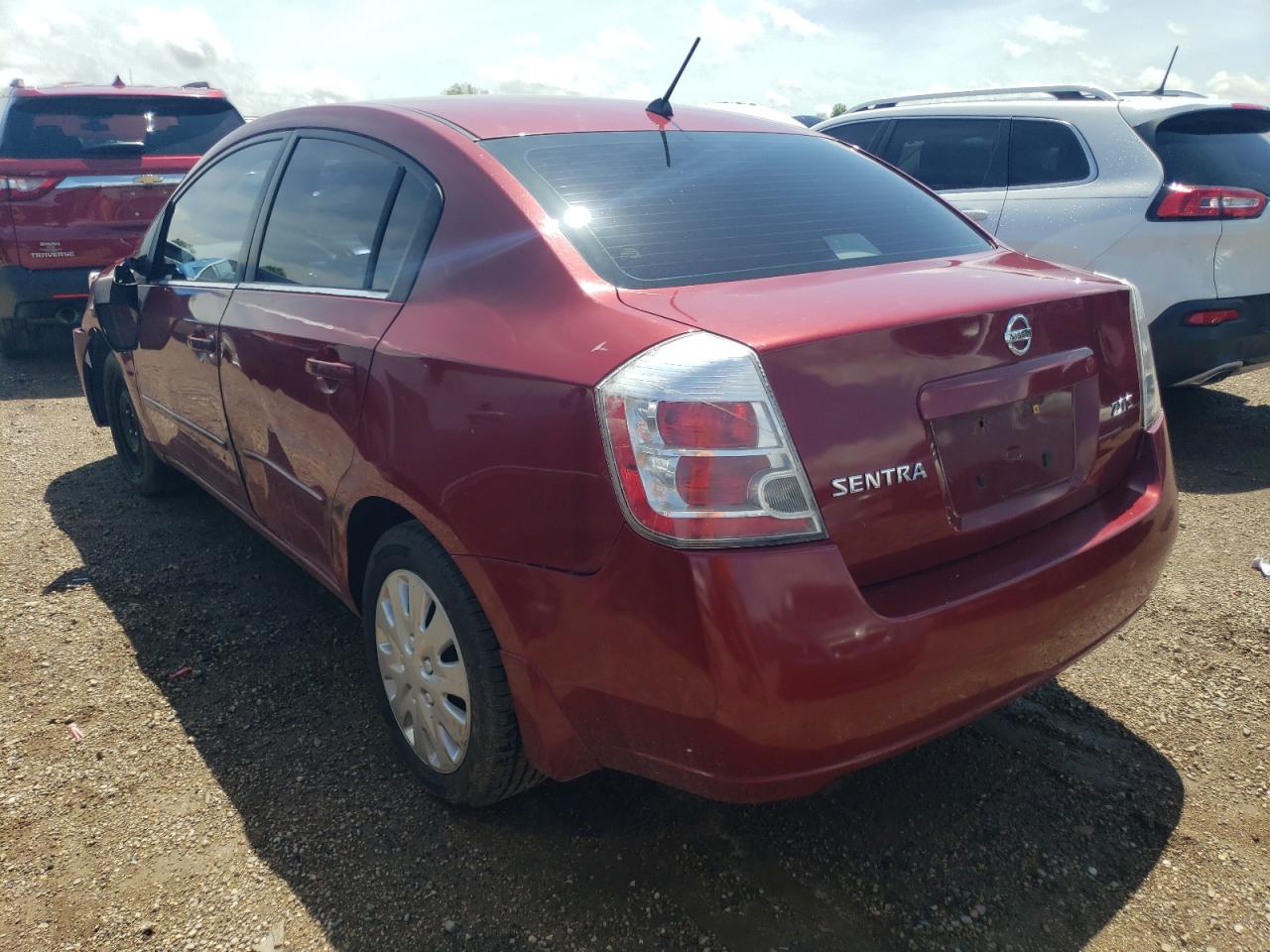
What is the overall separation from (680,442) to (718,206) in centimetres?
94

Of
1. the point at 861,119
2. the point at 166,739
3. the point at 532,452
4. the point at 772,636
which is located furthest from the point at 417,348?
the point at 861,119

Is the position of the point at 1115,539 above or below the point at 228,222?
below

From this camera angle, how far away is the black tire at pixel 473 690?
2115 mm

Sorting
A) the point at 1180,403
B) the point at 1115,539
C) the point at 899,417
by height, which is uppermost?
the point at 899,417

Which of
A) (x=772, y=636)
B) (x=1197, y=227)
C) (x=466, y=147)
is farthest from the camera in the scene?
(x=1197, y=227)

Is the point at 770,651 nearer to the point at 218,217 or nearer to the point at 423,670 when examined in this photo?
the point at 423,670

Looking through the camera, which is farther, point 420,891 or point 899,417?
point 420,891

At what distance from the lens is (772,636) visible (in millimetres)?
1676

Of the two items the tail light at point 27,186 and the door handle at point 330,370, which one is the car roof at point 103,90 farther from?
the door handle at point 330,370

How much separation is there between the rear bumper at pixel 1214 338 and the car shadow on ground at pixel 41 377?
259 inches

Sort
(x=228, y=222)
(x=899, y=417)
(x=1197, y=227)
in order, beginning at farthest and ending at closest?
(x=1197, y=227) → (x=228, y=222) → (x=899, y=417)

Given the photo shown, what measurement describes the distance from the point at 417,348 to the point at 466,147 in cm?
53

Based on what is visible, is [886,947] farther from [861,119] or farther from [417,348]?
[861,119]

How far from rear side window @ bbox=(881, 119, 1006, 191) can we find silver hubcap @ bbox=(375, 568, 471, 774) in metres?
4.41
